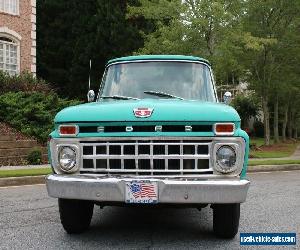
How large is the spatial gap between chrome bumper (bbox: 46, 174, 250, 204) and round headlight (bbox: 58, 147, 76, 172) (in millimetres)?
166

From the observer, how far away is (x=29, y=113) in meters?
17.4

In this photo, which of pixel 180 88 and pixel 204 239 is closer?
pixel 204 239

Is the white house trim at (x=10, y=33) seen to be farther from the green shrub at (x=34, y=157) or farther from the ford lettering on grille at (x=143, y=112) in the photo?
the ford lettering on grille at (x=143, y=112)

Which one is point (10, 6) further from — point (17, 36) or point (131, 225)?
point (131, 225)

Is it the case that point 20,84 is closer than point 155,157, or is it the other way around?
point 155,157

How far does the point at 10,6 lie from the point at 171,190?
21.3 metres

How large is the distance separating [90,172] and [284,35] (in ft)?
75.0

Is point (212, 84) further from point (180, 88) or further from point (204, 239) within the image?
point (204, 239)

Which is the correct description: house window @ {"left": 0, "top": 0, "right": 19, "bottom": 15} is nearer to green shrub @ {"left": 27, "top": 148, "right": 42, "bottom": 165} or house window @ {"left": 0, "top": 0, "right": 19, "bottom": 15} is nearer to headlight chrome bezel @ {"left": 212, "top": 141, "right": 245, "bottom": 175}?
green shrub @ {"left": 27, "top": 148, "right": 42, "bottom": 165}

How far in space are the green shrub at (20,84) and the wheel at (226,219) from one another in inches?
628

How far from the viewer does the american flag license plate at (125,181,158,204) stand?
5.01m

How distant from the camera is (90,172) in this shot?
5277mm

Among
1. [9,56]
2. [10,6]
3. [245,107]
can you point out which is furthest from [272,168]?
[245,107]

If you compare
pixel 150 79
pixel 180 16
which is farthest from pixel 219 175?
pixel 180 16
